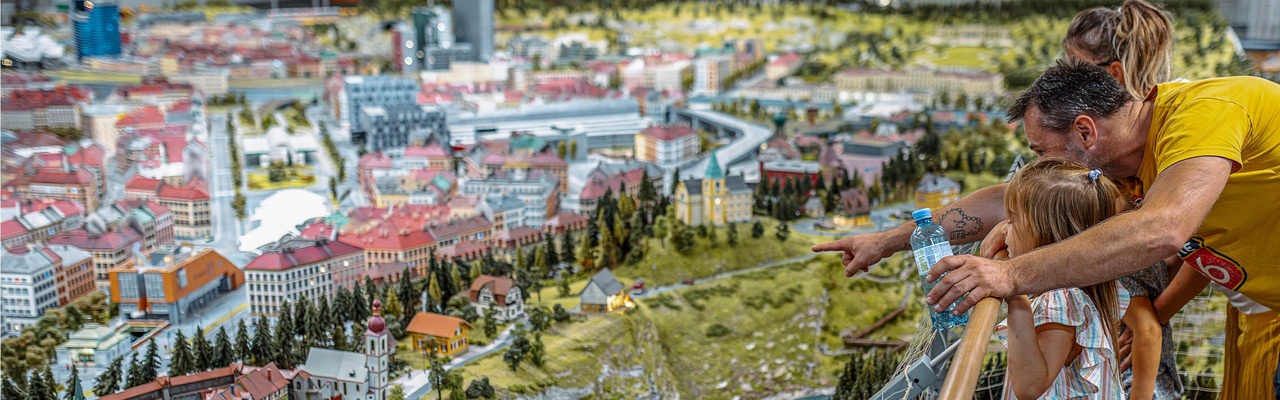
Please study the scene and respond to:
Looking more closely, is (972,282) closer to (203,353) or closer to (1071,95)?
(1071,95)

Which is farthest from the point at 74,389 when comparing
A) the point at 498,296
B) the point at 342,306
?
the point at 498,296

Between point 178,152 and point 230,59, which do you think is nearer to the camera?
point 178,152

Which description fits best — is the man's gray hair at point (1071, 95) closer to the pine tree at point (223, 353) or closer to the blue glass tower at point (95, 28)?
the pine tree at point (223, 353)

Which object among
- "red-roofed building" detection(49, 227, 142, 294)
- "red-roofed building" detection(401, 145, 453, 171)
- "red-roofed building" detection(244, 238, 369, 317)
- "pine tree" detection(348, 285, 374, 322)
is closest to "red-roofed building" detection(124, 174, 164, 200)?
"red-roofed building" detection(49, 227, 142, 294)

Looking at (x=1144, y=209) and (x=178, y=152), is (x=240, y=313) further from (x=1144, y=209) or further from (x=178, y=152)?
(x=1144, y=209)

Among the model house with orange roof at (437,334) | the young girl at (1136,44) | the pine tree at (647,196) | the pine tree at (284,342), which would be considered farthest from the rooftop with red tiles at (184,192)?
the young girl at (1136,44)

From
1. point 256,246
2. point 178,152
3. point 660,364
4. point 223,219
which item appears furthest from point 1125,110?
point 178,152

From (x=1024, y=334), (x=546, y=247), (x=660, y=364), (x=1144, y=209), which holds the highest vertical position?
(x=1144, y=209)
